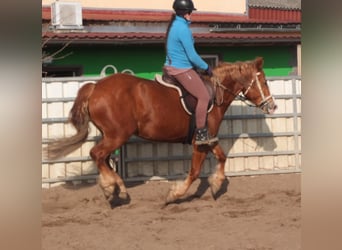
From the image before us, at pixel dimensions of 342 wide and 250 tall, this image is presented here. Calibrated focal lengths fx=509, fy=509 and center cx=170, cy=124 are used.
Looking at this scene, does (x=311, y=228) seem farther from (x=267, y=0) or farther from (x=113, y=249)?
(x=267, y=0)

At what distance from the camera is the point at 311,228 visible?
46.4 inches

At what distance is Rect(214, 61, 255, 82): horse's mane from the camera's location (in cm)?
573

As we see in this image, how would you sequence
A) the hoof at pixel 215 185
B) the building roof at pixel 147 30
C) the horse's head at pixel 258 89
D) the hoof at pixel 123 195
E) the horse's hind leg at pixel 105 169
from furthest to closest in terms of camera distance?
the building roof at pixel 147 30 < the horse's head at pixel 258 89 < the hoof at pixel 215 185 < the hoof at pixel 123 195 < the horse's hind leg at pixel 105 169

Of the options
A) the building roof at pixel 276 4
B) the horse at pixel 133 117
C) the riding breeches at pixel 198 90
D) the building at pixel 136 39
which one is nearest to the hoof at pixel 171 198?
the horse at pixel 133 117

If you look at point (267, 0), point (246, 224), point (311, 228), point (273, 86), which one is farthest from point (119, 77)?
point (267, 0)

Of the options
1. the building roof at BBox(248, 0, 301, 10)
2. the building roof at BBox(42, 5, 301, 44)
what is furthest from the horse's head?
the building roof at BBox(248, 0, 301, 10)

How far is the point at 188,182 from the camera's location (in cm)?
543

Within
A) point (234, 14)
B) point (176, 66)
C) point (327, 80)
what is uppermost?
point (234, 14)

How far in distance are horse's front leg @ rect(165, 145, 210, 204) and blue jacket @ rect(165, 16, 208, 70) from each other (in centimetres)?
90

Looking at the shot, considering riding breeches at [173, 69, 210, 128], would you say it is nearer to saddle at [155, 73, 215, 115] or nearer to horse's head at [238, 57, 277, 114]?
saddle at [155, 73, 215, 115]

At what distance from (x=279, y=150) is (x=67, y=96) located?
9.88 ft

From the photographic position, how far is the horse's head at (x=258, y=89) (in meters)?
5.86

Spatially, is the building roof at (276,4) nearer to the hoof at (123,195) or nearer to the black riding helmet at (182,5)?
the black riding helmet at (182,5)

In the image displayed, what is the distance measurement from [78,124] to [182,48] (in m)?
1.36
